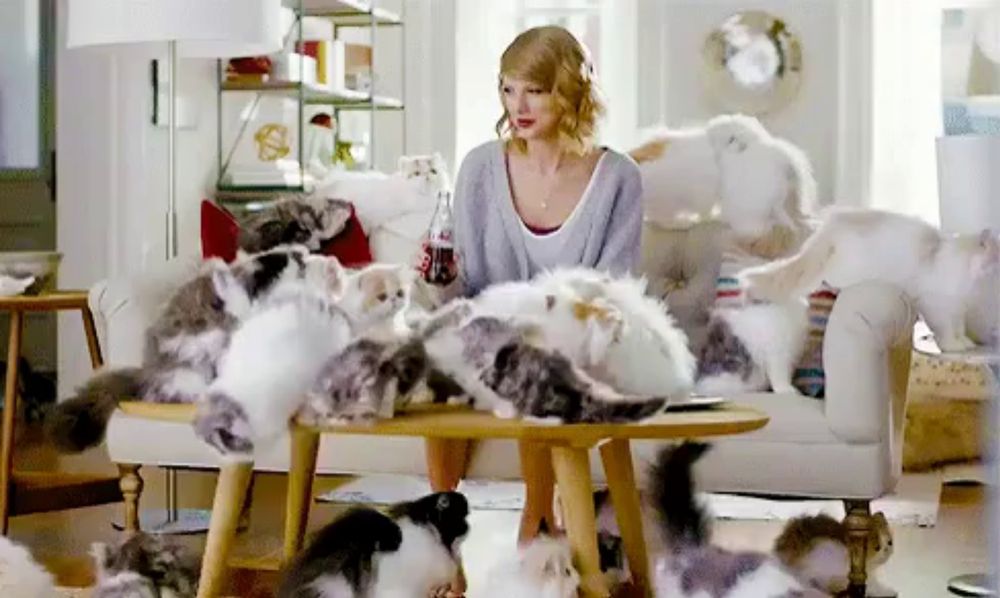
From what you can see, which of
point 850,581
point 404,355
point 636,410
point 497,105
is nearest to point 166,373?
point 404,355

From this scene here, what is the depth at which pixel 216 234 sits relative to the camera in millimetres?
3236

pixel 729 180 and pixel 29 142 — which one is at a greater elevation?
pixel 29 142

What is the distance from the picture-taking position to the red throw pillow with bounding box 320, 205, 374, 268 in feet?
10.8

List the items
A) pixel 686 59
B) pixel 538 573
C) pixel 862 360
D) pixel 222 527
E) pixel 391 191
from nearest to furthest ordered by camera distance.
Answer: pixel 538 573, pixel 222 527, pixel 862 360, pixel 391 191, pixel 686 59

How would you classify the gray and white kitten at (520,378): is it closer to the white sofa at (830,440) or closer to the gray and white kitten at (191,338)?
the gray and white kitten at (191,338)

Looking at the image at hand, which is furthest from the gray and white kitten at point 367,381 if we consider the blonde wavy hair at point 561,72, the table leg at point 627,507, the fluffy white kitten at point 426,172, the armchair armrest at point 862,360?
the fluffy white kitten at point 426,172

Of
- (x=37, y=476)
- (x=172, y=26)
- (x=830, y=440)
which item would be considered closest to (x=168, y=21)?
(x=172, y=26)

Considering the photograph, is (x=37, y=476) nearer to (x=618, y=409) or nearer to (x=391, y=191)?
(x=391, y=191)

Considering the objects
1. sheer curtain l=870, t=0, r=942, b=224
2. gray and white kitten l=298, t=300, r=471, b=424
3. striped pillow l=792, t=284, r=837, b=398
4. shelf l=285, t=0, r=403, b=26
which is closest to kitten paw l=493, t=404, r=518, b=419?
gray and white kitten l=298, t=300, r=471, b=424

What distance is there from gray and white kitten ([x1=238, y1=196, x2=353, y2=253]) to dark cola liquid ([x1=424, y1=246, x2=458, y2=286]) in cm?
46

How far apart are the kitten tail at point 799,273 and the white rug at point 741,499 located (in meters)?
0.81

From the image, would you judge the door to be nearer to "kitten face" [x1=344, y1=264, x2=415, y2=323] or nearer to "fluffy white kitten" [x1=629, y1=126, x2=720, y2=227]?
"fluffy white kitten" [x1=629, y1=126, x2=720, y2=227]

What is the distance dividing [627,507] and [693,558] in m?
0.18

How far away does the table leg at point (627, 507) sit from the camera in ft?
8.04
